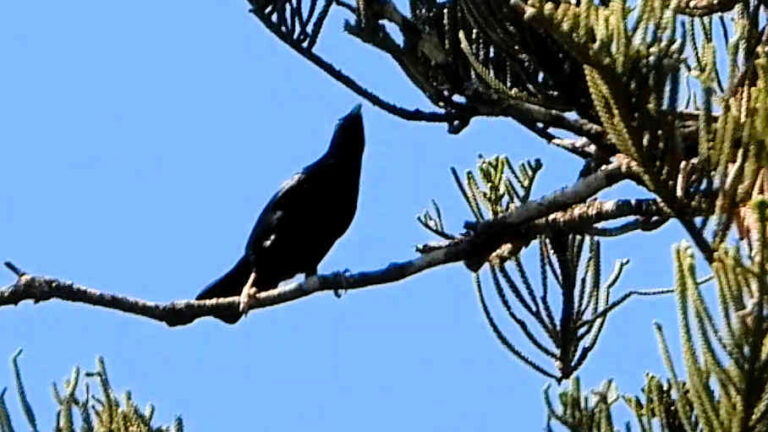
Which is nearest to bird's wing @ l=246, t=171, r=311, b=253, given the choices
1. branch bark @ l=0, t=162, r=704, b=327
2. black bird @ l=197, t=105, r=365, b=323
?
black bird @ l=197, t=105, r=365, b=323

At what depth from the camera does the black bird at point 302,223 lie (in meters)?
5.32

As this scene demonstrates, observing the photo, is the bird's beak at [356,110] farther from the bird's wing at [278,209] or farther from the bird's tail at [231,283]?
the bird's tail at [231,283]

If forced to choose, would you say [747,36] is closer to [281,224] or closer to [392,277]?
[392,277]

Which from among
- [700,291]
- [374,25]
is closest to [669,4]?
[700,291]

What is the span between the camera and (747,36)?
3133 mm

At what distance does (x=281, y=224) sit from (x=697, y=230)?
2.88 m

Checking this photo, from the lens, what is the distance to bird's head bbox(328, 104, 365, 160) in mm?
5430

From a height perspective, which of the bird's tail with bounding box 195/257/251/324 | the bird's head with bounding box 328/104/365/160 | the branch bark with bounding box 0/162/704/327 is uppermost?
the bird's head with bounding box 328/104/365/160

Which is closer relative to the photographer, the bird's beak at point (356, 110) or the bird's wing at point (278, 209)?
the bird's wing at point (278, 209)

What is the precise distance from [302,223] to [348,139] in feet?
1.23

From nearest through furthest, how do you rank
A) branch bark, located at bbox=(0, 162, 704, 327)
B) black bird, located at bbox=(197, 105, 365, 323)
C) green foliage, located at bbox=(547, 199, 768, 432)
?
green foliage, located at bbox=(547, 199, 768, 432) < branch bark, located at bbox=(0, 162, 704, 327) < black bird, located at bbox=(197, 105, 365, 323)

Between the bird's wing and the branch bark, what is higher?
the bird's wing

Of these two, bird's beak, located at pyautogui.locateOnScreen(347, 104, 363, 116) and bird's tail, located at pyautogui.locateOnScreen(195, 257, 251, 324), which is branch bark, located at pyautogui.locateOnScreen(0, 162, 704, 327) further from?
bird's beak, located at pyautogui.locateOnScreen(347, 104, 363, 116)

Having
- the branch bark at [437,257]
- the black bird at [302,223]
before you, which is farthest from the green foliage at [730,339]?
the black bird at [302,223]
